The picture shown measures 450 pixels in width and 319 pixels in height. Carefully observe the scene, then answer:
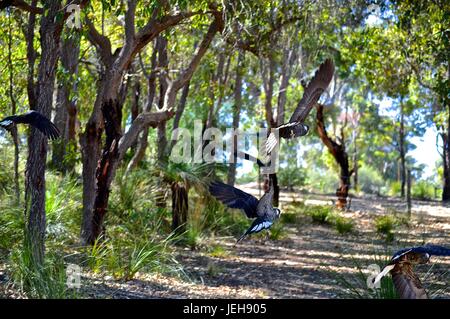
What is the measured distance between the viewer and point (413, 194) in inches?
866

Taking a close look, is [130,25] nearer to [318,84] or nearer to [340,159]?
[318,84]

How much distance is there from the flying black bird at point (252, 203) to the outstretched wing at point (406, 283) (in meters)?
1.07

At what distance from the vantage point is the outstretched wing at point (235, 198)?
5.20m

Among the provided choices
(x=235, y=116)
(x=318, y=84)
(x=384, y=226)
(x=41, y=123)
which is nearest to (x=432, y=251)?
(x=318, y=84)

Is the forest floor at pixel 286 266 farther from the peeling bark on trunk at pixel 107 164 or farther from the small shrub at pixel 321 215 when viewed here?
the peeling bark on trunk at pixel 107 164

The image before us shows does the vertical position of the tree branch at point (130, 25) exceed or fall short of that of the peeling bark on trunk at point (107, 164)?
it exceeds it

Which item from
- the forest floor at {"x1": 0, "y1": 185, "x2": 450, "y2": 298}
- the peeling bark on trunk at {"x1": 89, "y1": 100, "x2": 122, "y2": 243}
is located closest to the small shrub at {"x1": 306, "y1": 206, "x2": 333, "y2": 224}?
the forest floor at {"x1": 0, "y1": 185, "x2": 450, "y2": 298}

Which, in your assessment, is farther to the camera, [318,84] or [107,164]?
[107,164]

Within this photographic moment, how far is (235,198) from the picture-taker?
17.5 ft

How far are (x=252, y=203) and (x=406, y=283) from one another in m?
1.50

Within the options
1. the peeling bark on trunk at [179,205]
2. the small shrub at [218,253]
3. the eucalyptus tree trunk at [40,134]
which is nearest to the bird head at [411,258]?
the eucalyptus tree trunk at [40,134]

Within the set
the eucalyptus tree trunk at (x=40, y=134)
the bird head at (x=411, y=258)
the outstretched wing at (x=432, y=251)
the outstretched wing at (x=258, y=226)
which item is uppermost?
the eucalyptus tree trunk at (x=40, y=134)

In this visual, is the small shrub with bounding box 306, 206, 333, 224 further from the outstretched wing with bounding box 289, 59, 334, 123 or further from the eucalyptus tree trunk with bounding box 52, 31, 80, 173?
the outstretched wing with bounding box 289, 59, 334, 123
